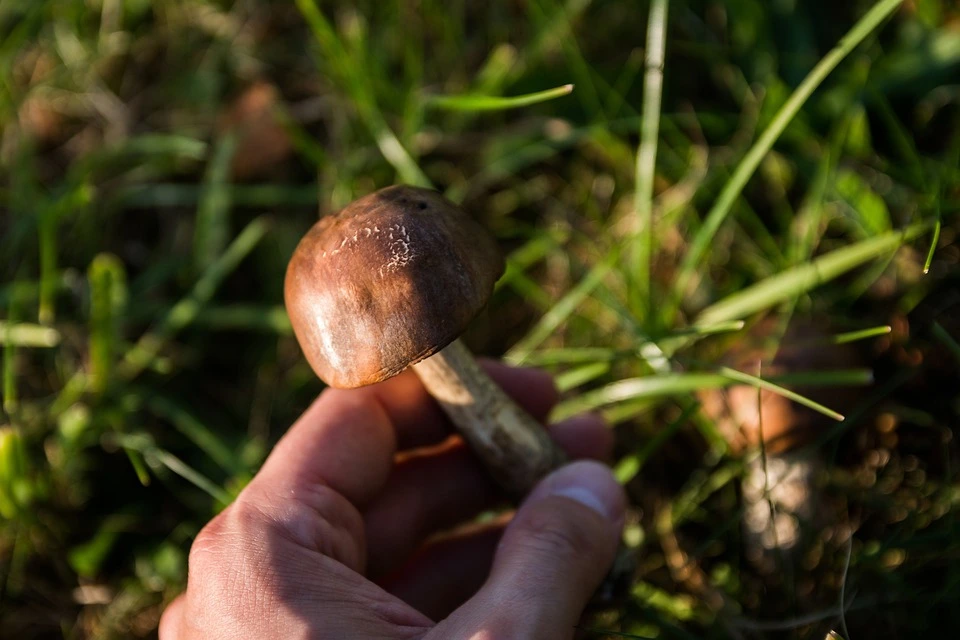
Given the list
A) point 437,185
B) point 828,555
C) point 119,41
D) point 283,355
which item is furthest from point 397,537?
point 119,41

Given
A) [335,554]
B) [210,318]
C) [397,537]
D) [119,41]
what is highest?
[119,41]

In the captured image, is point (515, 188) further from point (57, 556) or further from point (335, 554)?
point (57, 556)

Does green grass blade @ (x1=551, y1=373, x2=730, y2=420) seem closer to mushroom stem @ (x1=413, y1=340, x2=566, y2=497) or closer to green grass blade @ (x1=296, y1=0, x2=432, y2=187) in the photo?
mushroom stem @ (x1=413, y1=340, x2=566, y2=497)

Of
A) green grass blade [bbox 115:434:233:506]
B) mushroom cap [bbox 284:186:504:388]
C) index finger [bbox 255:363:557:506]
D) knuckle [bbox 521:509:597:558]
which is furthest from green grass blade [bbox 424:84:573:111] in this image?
green grass blade [bbox 115:434:233:506]

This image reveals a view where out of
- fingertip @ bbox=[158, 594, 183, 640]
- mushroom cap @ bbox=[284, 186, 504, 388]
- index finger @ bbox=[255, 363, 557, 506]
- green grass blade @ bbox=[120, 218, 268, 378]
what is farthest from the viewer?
green grass blade @ bbox=[120, 218, 268, 378]

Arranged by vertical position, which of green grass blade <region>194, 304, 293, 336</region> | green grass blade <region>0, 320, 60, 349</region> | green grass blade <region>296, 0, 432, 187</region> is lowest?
green grass blade <region>194, 304, 293, 336</region>

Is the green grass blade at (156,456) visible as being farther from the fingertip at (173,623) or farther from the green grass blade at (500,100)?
the green grass blade at (500,100)
